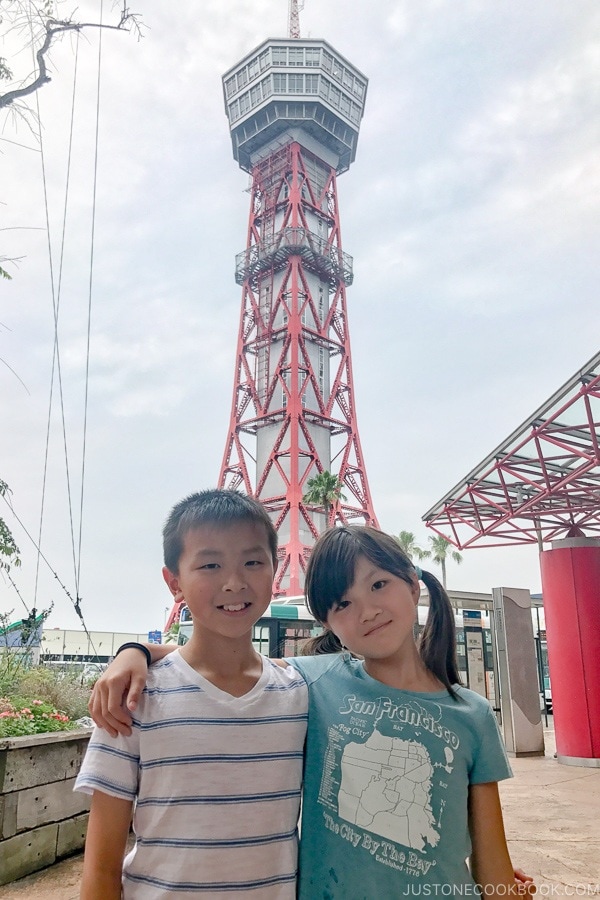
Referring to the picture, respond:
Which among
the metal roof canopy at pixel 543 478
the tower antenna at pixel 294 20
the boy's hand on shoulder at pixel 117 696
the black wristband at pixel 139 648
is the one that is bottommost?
the boy's hand on shoulder at pixel 117 696

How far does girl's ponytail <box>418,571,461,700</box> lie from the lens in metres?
1.54

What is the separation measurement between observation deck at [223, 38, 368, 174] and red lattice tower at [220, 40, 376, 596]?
0.07 meters

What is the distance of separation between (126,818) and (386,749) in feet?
1.76

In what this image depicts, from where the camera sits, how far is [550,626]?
885cm

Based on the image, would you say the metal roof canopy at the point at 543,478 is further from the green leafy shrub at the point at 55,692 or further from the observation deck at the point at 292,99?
the observation deck at the point at 292,99

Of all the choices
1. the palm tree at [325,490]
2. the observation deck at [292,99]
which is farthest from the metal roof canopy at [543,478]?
the observation deck at [292,99]

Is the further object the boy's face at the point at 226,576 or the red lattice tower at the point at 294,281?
the red lattice tower at the point at 294,281

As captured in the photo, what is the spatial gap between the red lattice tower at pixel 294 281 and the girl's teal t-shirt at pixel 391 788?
29.5 m

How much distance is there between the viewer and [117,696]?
1.25 m

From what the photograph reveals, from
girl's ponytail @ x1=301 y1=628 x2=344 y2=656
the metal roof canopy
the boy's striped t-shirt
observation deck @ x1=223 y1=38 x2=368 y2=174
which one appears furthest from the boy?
observation deck @ x1=223 y1=38 x2=368 y2=174

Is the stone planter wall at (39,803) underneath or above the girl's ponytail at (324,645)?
underneath

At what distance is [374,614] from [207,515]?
0.45m

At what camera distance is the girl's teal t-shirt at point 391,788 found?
1.27m

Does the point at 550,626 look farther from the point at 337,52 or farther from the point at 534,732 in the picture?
the point at 337,52
